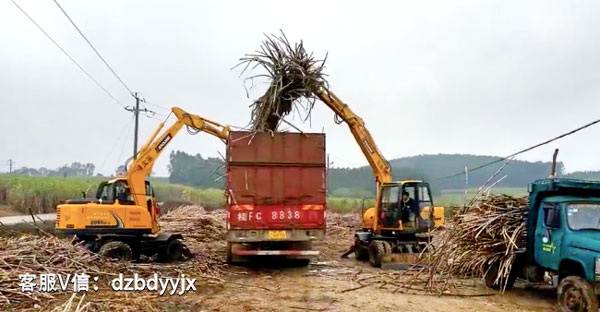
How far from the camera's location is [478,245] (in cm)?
1158

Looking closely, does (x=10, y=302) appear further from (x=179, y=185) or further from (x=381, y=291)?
(x=179, y=185)

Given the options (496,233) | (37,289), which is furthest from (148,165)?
(496,233)

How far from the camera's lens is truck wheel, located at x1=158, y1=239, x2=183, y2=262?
15148 millimetres

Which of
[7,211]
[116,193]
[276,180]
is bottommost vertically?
[7,211]

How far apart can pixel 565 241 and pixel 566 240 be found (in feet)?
0.10

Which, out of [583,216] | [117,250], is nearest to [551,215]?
[583,216]

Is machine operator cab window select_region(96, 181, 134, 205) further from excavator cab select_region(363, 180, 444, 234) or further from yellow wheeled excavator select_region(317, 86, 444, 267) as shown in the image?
excavator cab select_region(363, 180, 444, 234)

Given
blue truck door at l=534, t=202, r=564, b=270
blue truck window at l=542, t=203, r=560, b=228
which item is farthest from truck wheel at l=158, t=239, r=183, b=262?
blue truck window at l=542, t=203, r=560, b=228

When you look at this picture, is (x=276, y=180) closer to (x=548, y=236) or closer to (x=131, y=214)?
(x=131, y=214)

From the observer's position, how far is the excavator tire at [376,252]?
595 inches

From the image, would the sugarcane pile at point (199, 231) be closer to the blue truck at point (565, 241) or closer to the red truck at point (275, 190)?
the red truck at point (275, 190)

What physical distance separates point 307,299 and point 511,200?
487 centimetres

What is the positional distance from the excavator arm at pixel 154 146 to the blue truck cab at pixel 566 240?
7.93 m

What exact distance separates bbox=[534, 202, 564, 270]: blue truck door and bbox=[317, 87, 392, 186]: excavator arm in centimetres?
624
